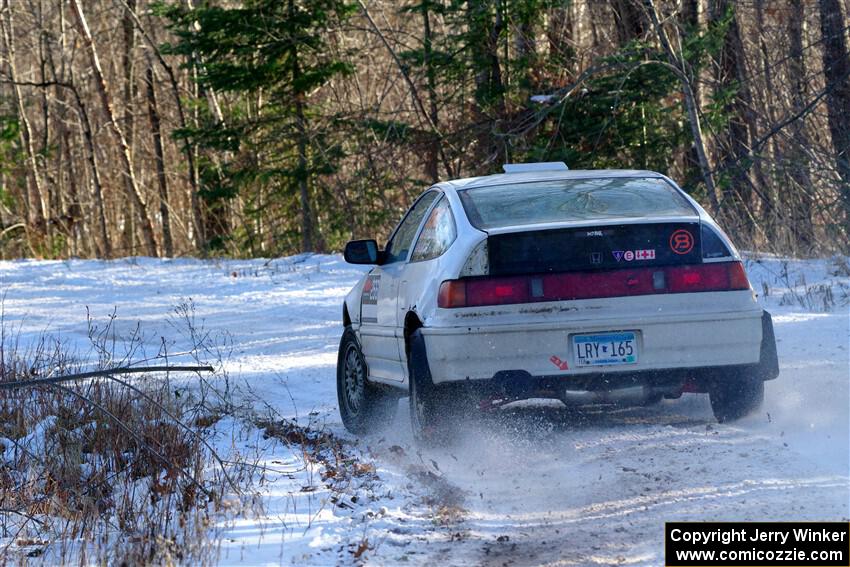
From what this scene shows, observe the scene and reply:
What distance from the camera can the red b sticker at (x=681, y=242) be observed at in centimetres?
660

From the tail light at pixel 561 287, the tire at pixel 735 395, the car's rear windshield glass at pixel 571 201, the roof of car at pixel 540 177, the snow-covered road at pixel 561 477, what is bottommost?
the snow-covered road at pixel 561 477

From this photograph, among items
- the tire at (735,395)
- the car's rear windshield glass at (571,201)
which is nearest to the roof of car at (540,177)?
the car's rear windshield glass at (571,201)

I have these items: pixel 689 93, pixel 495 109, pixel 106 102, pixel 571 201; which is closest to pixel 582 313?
pixel 571 201

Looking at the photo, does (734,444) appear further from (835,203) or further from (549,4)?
(549,4)

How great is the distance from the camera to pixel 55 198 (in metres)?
42.4

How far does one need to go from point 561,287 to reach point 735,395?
137 centimetres

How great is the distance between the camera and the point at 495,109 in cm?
2178

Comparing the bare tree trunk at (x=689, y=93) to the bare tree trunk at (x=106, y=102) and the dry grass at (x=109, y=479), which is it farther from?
the bare tree trunk at (x=106, y=102)

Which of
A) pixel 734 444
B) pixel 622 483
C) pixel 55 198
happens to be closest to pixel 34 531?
pixel 622 483

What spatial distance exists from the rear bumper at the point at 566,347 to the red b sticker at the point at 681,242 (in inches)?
15.6

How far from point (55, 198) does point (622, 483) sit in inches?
1565

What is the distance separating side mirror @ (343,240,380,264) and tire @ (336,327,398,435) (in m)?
0.62

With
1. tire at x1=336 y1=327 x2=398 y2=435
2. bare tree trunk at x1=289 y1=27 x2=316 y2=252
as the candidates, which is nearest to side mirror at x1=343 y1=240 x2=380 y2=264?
tire at x1=336 y1=327 x2=398 y2=435

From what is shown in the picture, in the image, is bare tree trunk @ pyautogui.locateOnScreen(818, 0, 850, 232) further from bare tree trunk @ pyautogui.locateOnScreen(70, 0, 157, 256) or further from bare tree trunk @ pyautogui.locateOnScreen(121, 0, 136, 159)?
bare tree trunk @ pyautogui.locateOnScreen(121, 0, 136, 159)
